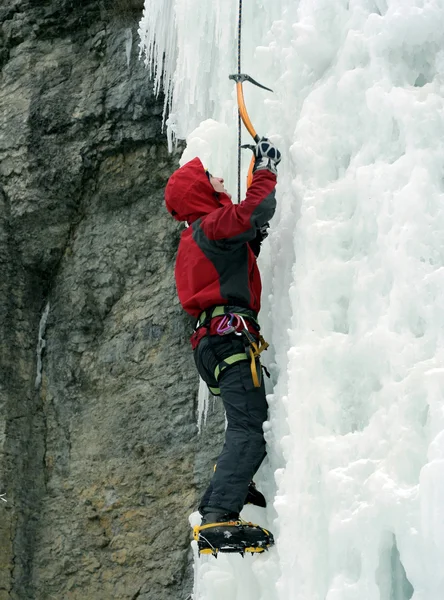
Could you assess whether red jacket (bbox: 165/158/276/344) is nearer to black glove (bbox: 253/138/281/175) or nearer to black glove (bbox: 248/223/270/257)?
black glove (bbox: 253/138/281/175)

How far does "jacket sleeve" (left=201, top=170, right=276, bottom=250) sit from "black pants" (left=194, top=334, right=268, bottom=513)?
476mm

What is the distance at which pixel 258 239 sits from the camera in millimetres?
4586

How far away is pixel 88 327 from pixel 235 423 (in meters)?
3.10

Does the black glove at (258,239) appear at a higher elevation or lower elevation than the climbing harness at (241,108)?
lower

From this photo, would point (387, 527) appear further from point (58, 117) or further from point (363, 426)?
point (58, 117)

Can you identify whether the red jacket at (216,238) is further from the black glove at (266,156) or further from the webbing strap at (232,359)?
the webbing strap at (232,359)

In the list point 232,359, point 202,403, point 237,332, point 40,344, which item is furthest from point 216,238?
point 40,344

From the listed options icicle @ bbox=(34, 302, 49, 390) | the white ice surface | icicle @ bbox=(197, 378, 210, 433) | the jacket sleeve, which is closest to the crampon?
the white ice surface

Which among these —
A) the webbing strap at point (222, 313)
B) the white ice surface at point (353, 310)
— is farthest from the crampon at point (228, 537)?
the webbing strap at point (222, 313)

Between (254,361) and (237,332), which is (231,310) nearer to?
(237,332)

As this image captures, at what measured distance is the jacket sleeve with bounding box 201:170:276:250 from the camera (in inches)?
161

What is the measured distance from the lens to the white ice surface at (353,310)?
3.38 metres

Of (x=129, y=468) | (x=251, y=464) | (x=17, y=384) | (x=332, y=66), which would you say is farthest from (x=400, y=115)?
(x=17, y=384)

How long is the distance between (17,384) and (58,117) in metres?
2.21
